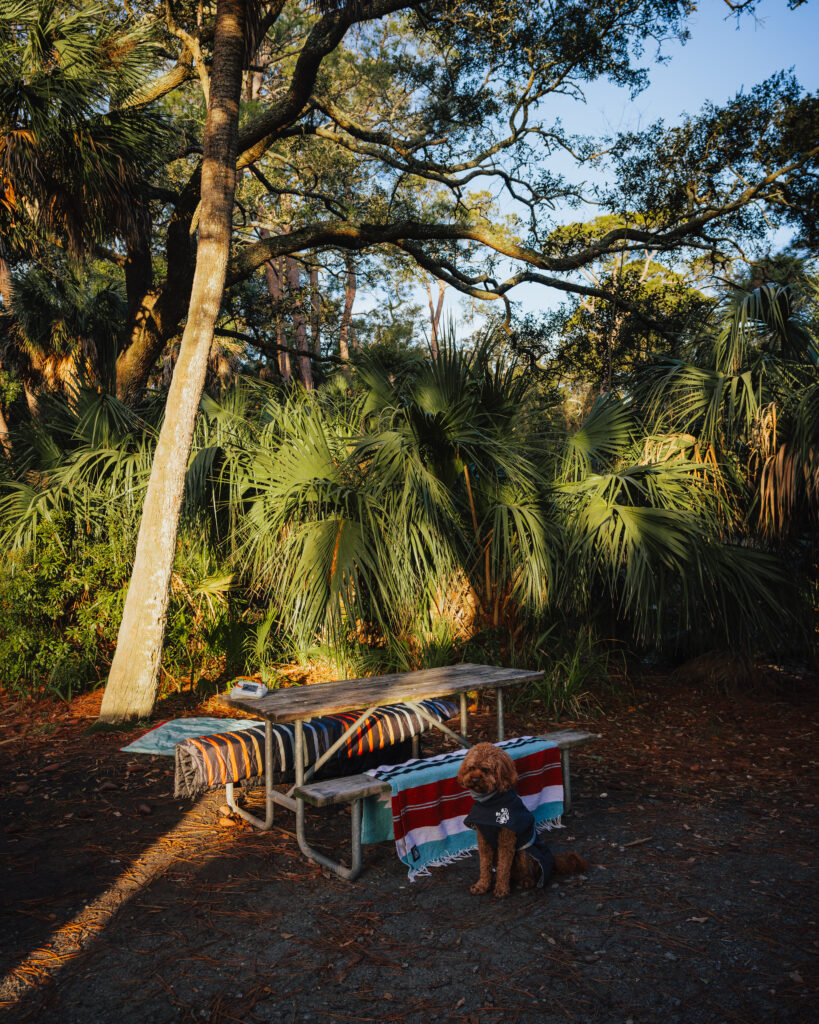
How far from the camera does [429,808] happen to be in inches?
150

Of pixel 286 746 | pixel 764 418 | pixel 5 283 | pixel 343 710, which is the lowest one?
pixel 286 746

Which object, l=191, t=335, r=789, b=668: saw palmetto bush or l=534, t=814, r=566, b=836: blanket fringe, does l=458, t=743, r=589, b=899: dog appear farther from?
l=191, t=335, r=789, b=668: saw palmetto bush

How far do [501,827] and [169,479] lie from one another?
→ 13.7 ft

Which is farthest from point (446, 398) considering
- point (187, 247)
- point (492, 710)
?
point (187, 247)

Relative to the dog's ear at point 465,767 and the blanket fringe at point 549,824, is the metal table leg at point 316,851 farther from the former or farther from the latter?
the blanket fringe at point 549,824

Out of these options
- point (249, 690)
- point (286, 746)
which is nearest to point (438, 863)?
point (286, 746)

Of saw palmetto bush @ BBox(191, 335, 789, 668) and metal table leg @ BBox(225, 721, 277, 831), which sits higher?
saw palmetto bush @ BBox(191, 335, 789, 668)

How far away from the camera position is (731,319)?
7.69 m

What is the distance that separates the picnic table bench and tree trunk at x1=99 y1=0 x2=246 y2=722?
2.24 metres

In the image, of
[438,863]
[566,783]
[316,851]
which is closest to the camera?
[438,863]

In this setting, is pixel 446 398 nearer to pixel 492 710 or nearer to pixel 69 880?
pixel 492 710

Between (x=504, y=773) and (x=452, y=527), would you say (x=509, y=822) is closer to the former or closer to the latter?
(x=504, y=773)

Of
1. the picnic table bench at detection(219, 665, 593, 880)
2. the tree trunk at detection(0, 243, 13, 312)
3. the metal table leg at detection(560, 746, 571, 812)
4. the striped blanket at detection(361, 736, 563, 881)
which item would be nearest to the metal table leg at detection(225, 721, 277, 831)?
the picnic table bench at detection(219, 665, 593, 880)

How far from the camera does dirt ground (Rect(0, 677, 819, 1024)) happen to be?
2637 mm
